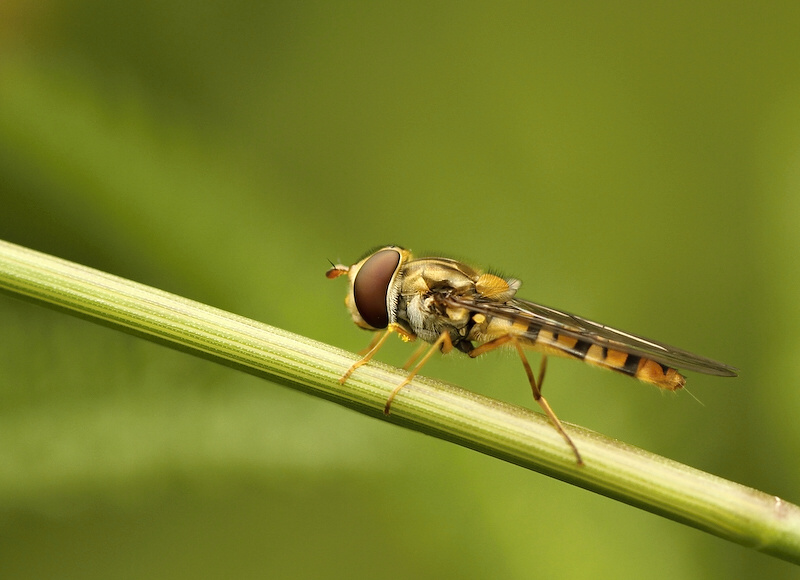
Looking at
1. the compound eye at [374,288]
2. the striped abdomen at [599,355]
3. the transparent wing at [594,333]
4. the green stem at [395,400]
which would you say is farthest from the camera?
the compound eye at [374,288]

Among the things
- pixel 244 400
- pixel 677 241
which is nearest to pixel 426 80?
pixel 677 241

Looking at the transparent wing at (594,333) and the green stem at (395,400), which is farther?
the transparent wing at (594,333)

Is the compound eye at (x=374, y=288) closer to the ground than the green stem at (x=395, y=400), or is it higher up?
higher up

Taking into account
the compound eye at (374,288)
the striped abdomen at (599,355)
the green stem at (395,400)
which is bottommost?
the green stem at (395,400)

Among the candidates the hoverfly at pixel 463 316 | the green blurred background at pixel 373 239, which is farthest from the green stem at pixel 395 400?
the green blurred background at pixel 373 239

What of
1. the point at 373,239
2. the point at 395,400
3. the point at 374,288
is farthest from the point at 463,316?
the point at 373,239

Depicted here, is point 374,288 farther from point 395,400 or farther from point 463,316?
point 395,400

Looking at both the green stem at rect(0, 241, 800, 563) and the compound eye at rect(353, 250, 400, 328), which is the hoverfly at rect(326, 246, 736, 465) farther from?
the green stem at rect(0, 241, 800, 563)

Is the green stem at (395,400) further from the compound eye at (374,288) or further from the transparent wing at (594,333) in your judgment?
the compound eye at (374,288)
